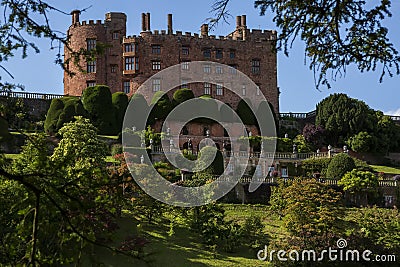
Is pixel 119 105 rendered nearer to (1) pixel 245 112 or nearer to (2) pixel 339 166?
(1) pixel 245 112

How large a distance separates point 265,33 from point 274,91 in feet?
16.4

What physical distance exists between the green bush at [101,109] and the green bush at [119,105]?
0.35 meters

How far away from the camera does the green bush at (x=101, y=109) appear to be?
134ft

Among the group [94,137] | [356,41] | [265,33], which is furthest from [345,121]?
[356,41]

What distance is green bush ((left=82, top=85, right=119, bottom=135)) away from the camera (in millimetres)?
40875

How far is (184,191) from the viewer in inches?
1065

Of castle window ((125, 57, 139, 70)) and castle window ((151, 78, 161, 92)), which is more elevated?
castle window ((125, 57, 139, 70))

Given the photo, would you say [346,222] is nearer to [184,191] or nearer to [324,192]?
[324,192]

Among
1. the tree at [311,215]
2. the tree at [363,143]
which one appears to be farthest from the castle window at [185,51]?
the tree at [311,215]

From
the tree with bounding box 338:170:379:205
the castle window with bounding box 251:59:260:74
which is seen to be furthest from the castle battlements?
the tree with bounding box 338:170:379:205

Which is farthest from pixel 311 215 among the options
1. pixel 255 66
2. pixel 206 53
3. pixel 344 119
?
pixel 255 66

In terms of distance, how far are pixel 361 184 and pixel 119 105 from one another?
16.8 metres

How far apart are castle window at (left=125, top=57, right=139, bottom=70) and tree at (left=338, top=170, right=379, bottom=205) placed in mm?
17860

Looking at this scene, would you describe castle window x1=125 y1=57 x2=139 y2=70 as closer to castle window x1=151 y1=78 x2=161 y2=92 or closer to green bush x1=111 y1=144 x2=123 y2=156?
castle window x1=151 y1=78 x2=161 y2=92
